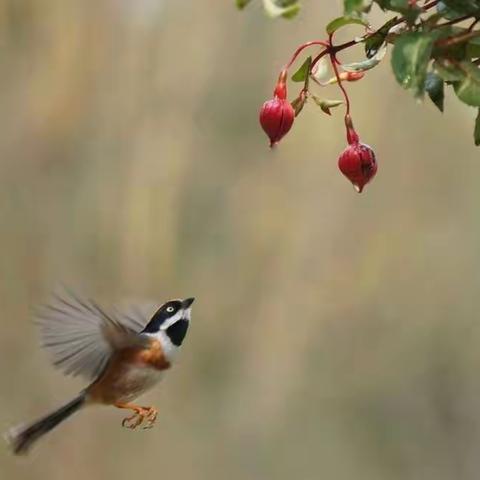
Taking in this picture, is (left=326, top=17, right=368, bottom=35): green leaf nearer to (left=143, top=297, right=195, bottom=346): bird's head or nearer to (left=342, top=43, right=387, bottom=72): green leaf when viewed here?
(left=342, top=43, right=387, bottom=72): green leaf

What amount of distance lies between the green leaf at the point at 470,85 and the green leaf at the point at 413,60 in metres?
0.03

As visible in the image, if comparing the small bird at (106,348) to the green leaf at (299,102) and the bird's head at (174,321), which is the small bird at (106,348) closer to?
the bird's head at (174,321)

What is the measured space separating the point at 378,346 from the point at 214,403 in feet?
1.04

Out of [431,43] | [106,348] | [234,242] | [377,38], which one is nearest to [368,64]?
[377,38]

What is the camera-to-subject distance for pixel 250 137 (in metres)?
1.67

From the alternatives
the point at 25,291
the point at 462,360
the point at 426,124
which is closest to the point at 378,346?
the point at 462,360

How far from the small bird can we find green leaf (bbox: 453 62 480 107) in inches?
9.0

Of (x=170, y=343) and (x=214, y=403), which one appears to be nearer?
(x=170, y=343)

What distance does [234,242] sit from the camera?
1.68m

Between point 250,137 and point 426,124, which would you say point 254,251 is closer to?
point 250,137

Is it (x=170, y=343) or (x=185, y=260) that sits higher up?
(x=170, y=343)

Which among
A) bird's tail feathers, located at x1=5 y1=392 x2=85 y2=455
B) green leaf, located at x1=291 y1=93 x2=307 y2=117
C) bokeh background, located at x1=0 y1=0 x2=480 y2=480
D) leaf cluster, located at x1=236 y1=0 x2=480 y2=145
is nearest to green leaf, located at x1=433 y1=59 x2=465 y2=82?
leaf cluster, located at x1=236 y1=0 x2=480 y2=145

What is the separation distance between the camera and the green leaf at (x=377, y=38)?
20.8 inches

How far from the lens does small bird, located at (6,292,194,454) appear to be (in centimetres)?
59
